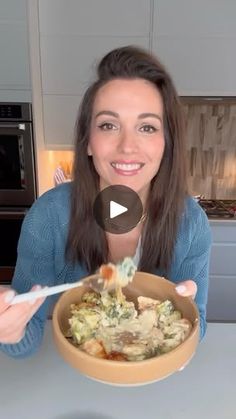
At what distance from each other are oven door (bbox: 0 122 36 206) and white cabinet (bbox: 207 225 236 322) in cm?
104

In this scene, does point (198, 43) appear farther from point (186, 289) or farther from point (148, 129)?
point (186, 289)

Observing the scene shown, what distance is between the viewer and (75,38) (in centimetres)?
199

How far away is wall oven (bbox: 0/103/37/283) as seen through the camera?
6.52 ft

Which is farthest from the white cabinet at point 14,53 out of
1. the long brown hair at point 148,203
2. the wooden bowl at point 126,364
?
the wooden bowl at point 126,364

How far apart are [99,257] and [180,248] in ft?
0.70

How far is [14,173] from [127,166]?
136 centimetres

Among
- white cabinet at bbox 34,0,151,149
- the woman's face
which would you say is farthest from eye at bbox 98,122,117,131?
white cabinet at bbox 34,0,151,149

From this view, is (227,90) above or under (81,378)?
above

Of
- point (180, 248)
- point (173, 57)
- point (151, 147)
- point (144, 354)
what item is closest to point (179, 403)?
point (144, 354)

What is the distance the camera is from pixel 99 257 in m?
1.02

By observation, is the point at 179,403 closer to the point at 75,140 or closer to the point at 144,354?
the point at 144,354

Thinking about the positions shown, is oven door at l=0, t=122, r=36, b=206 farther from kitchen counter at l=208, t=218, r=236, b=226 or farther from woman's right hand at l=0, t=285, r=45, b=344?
woman's right hand at l=0, t=285, r=45, b=344

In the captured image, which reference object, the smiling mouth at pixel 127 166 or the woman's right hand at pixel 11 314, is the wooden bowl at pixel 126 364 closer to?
the woman's right hand at pixel 11 314

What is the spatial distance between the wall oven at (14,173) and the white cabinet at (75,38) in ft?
0.58
